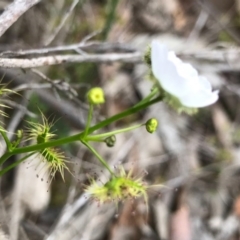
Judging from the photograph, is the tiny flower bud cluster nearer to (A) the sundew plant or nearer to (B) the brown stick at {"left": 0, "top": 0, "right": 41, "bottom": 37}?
(A) the sundew plant

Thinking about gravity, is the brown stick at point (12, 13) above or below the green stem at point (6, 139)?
above

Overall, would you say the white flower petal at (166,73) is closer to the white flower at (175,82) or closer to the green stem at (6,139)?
the white flower at (175,82)

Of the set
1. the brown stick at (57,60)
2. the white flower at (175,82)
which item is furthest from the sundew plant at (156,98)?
the brown stick at (57,60)

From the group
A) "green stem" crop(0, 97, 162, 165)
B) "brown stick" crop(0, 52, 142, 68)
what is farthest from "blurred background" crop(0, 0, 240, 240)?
"green stem" crop(0, 97, 162, 165)

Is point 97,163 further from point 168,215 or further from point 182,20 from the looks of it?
point 182,20

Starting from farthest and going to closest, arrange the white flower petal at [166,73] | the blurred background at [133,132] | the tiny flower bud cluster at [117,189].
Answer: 1. the blurred background at [133,132]
2. the tiny flower bud cluster at [117,189]
3. the white flower petal at [166,73]
